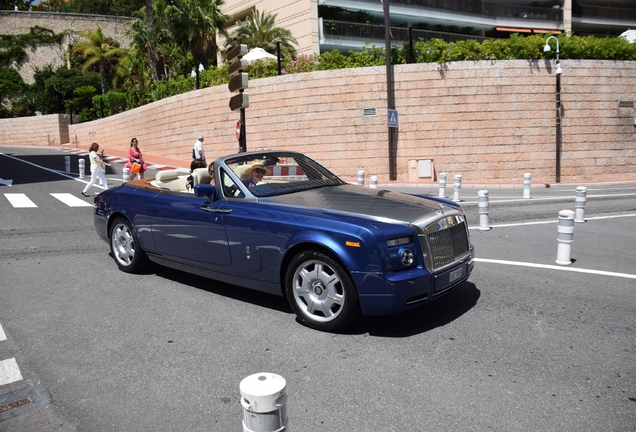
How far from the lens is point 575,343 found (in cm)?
450

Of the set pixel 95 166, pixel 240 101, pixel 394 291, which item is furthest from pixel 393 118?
pixel 394 291

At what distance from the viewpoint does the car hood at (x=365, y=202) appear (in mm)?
4914

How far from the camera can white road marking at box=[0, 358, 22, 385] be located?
4027 mm

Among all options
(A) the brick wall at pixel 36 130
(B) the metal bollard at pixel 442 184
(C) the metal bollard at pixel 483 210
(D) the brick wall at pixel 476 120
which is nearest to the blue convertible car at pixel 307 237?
(C) the metal bollard at pixel 483 210

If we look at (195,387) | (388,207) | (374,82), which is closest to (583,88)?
(374,82)

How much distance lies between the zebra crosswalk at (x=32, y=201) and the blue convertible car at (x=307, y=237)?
7.86 metres

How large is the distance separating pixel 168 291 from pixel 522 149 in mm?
19256

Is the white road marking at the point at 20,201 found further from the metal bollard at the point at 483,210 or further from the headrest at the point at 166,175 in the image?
the metal bollard at the point at 483,210

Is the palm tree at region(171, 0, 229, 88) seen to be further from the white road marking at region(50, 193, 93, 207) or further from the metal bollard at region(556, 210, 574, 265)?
the metal bollard at region(556, 210, 574, 265)

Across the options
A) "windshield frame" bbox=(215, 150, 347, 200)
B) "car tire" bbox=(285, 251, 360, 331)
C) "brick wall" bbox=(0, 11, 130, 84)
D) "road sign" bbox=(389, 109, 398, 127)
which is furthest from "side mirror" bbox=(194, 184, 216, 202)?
"brick wall" bbox=(0, 11, 130, 84)

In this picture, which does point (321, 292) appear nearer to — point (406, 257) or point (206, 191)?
point (406, 257)

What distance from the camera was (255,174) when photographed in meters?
5.89

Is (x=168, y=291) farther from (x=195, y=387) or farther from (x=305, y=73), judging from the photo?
(x=305, y=73)

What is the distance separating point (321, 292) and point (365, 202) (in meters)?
1.01
